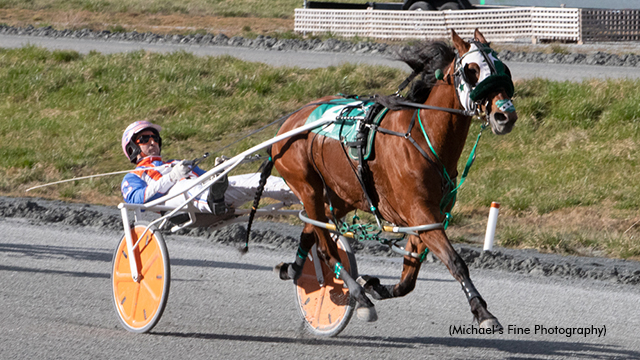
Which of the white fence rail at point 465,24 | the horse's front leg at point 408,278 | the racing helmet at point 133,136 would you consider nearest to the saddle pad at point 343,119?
the horse's front leg at point 408,278

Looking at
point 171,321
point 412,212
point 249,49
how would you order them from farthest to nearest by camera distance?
1. point 249,49
2. point 171,321
3. point 412,212

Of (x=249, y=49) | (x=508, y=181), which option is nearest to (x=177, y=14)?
(x=249, y=49)

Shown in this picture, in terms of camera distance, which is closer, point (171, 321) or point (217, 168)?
point (217, 168)

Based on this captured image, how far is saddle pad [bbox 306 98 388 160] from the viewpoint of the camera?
5082 mm

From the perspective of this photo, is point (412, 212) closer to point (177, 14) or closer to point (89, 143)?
point (89, 143)

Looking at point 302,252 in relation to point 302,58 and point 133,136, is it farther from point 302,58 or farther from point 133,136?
point 302,58

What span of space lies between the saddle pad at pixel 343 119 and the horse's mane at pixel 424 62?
229mm

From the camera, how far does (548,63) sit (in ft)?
55.5

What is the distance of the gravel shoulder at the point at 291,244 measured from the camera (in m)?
7.74

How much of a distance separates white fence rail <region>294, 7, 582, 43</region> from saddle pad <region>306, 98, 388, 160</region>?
15235 mm

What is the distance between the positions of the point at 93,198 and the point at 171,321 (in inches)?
271

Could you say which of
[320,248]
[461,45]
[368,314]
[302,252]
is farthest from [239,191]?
[461,45]

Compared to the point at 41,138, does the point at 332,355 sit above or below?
above

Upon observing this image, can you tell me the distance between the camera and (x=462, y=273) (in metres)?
4.36
